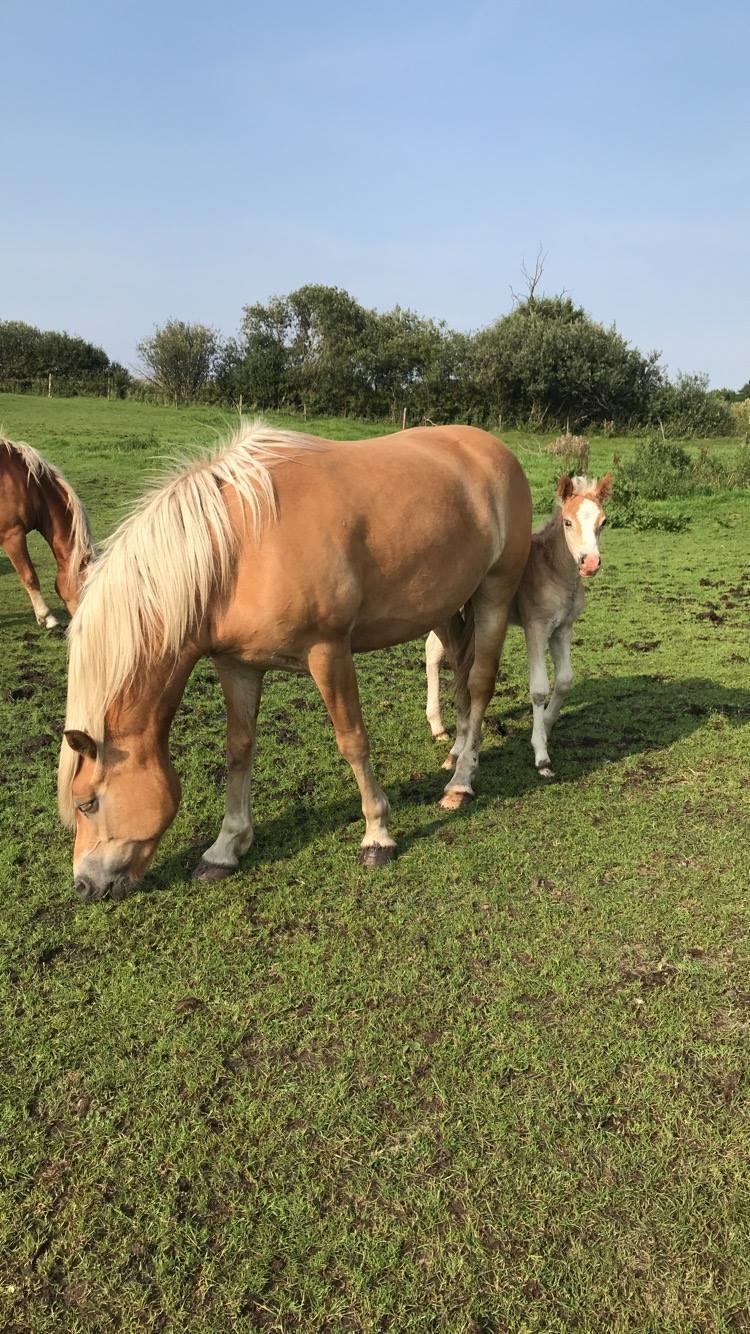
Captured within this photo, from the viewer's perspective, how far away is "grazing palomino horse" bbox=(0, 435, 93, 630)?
666cm

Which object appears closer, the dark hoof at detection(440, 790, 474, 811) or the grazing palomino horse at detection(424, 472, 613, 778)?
the dark hoof at detection(440, 790, 474, 811)

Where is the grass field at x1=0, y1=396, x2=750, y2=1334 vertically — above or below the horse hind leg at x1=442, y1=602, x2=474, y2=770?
below

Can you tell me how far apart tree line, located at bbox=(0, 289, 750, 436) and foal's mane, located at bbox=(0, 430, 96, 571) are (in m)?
22.5

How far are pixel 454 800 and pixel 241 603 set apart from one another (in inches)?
64.5

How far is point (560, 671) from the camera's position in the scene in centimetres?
448

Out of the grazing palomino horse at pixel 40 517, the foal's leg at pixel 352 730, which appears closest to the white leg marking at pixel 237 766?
the foal's leg at pixel 352 730

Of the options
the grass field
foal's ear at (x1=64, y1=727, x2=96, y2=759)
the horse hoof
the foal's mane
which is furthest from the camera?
the foal's mane

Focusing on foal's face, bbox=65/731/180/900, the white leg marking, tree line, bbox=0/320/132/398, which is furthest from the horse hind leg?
tree line, bbox=0/320/132/398

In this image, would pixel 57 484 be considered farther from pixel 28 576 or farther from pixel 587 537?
pixel 587 537

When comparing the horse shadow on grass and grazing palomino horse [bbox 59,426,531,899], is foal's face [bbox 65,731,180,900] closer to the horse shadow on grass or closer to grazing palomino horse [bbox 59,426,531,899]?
grazing palomino horse [bbox 59,426,531,899]

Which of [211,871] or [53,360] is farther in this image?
[53,360]

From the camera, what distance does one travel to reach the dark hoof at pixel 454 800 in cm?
384

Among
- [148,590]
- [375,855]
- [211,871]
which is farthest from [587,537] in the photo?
[211,871]

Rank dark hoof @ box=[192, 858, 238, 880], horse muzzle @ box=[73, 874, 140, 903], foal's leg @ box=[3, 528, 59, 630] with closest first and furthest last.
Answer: horse muzzle @ box=[73, 874, 140, 903], dark hoof @ box=[192, 858, 238, 880], foal's leg @ box=[3, 528, 59, 630]
